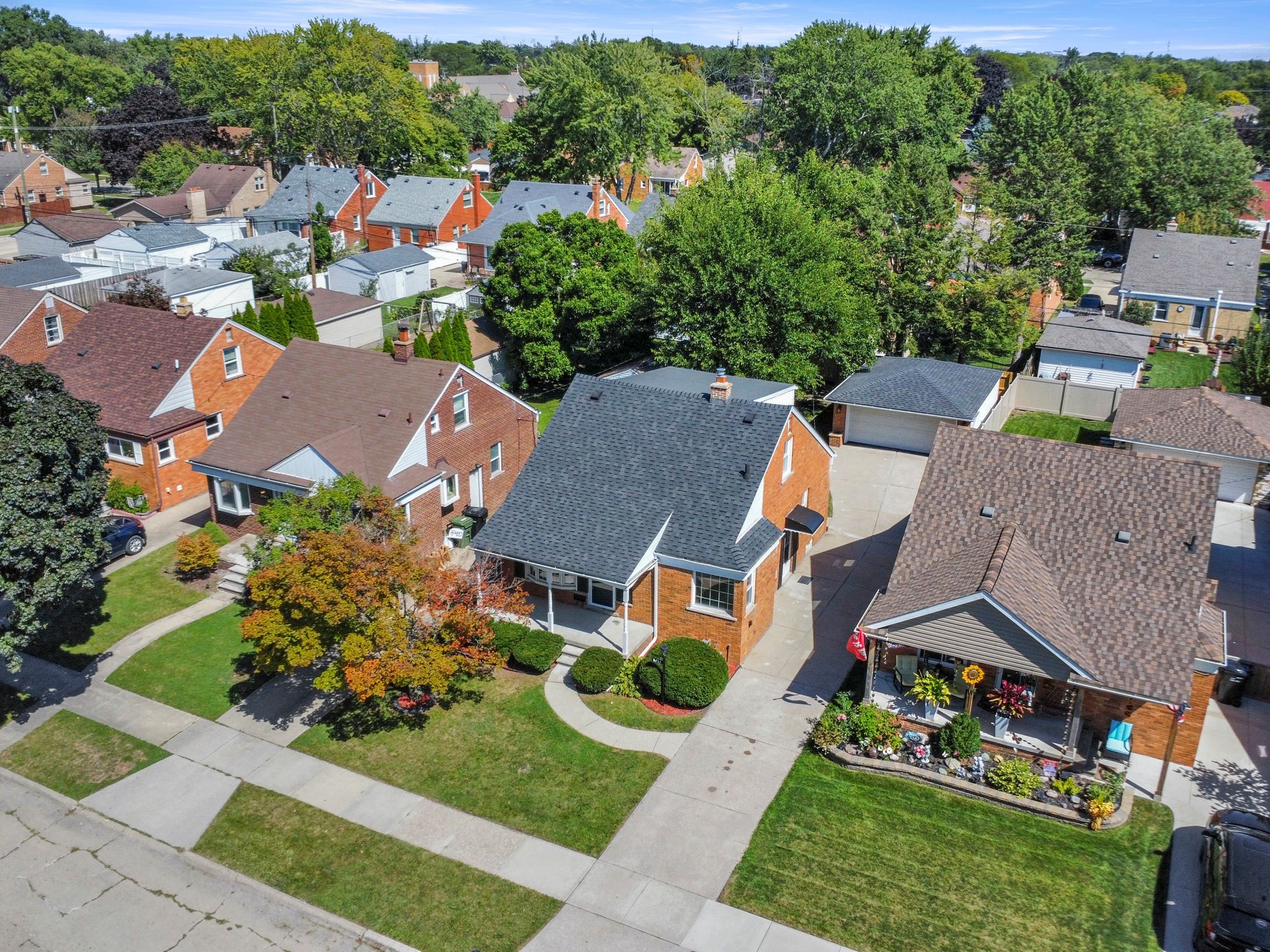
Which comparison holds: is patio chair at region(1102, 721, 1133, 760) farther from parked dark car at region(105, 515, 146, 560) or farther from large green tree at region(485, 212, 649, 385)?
parked dark car at region(105, 515, 146, 560)

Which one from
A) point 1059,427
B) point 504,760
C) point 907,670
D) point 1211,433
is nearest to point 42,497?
point 504,760

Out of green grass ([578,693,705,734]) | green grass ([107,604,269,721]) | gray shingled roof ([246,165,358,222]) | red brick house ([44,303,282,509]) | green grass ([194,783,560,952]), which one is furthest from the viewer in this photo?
gray shingled roof ([246,165,358,222])

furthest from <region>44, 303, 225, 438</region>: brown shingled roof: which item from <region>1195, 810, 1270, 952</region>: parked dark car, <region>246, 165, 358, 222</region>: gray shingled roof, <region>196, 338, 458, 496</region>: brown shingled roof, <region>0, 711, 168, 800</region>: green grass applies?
<region>246, 165, 358, 222</region>: gray shingled roof

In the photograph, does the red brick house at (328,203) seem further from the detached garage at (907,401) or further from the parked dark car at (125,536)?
the detached garage at (907,401)

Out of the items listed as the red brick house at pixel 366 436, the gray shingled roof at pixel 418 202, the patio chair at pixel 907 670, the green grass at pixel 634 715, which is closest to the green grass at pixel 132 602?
the red brick house at pixel 366 436

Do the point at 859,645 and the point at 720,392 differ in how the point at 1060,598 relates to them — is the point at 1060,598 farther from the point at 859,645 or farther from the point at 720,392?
the point at 720,392

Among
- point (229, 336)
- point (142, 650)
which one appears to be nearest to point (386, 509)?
point (142, 650)

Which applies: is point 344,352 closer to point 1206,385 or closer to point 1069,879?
point 1069,879
